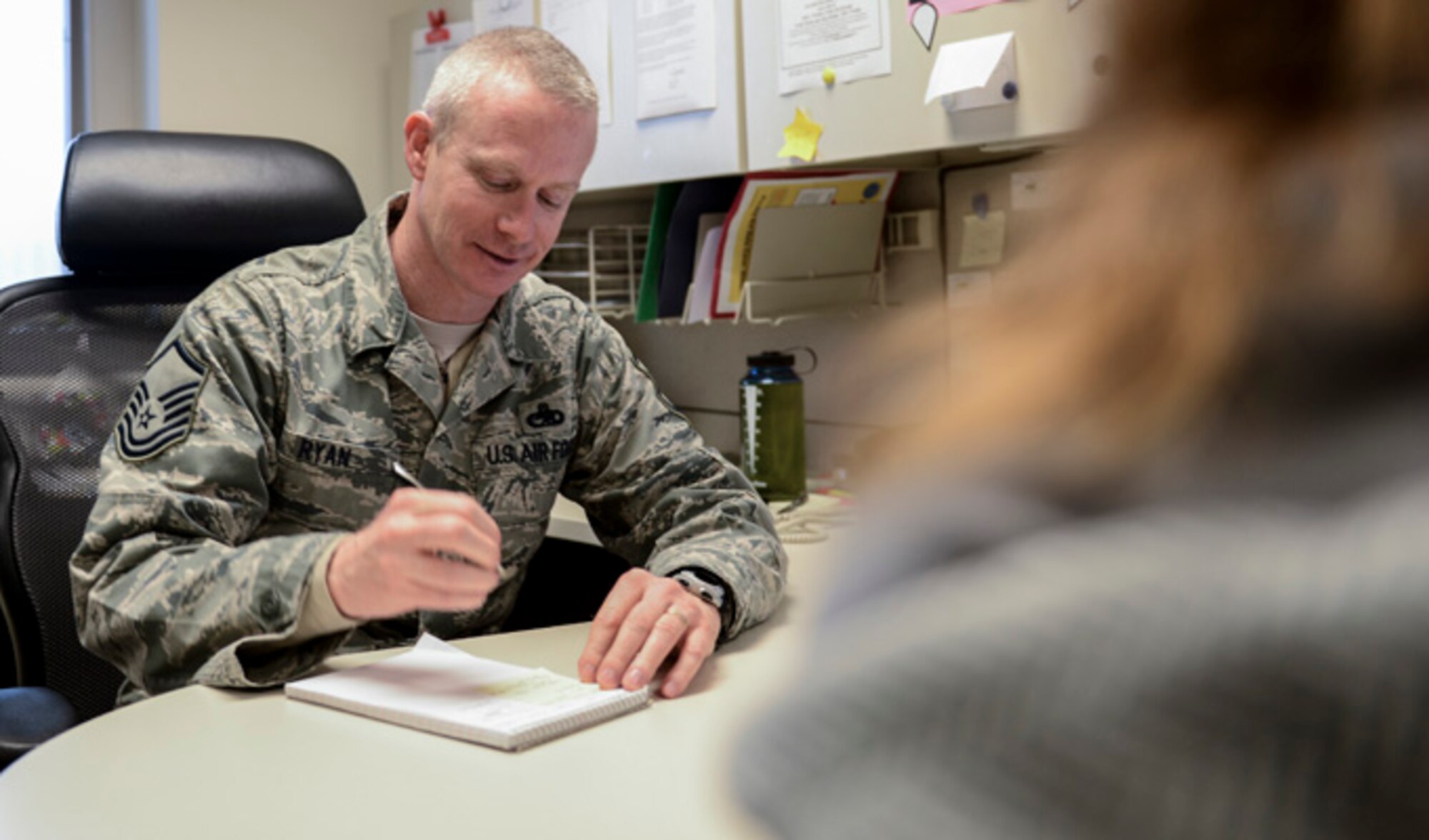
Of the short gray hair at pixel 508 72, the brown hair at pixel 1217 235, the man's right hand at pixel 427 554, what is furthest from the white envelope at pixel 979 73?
the brown hair at pixel 1217 235

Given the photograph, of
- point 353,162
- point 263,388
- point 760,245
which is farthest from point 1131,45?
point 353,162

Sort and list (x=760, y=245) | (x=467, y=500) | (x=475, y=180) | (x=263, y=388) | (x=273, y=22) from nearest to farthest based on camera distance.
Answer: (x=467, y=500) → (x=263, y=388) → (x=475, y=180) → (x=760, y=245) → (x=273, y=22)

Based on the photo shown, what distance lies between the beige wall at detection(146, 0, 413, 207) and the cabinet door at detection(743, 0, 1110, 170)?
1312 mm

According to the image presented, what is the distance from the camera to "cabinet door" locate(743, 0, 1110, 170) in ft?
4.79

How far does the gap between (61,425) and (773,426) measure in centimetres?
97

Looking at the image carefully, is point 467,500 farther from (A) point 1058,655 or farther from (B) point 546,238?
(A) point 1058,655

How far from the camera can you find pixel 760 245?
1914 mm

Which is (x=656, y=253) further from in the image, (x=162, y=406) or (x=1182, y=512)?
(x=1182, y=512)

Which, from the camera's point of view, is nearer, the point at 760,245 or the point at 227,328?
the point at 227,328

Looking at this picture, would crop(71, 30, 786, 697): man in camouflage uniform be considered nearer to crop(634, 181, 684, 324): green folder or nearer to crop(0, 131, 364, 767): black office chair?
crop(0, 131, 364, 767): black office chair

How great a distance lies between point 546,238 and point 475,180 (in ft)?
0.35

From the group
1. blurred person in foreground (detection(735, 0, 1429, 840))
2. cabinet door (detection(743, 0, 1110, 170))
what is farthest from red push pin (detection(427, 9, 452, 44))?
blurred person in foreground (detection(735, 0, 1429, 840))

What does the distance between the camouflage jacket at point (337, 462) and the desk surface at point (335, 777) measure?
10cm

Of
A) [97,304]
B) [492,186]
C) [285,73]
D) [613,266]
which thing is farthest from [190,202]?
[285,73]
